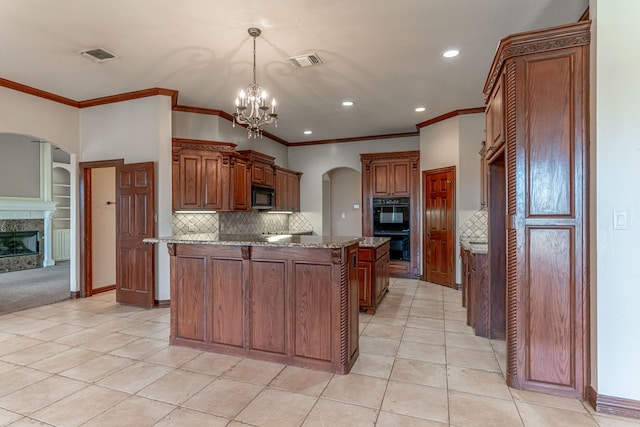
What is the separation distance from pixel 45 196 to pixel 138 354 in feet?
23.1

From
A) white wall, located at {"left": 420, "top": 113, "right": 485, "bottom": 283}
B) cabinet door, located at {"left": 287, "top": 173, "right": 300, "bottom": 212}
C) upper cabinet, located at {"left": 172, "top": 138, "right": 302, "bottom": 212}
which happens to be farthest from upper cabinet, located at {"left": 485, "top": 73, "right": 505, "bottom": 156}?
cabinet door, located at {"left": 287, "top": 173, "right": 300, "bottom": 212}

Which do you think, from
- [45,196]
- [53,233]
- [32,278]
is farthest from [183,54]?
[53,233]

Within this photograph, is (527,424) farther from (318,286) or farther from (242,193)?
(242,193)

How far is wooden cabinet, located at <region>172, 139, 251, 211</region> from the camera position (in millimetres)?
4859

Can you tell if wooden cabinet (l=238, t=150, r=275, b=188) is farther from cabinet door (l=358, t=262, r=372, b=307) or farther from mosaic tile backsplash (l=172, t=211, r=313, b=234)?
cabinet door (l=358, t=262, r=372, b=307)

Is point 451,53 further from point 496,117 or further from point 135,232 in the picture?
point 135,232

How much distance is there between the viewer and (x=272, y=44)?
11.1 feet

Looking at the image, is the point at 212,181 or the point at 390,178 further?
the point at 390,178

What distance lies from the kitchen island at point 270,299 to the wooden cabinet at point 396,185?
378 cm

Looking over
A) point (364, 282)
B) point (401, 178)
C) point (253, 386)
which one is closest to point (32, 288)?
point (253, 386)

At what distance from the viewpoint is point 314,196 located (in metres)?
7.66

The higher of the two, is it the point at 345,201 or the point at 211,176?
the point at 211,176

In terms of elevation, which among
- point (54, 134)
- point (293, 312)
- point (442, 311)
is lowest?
point (442, 311)

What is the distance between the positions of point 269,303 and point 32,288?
5271mm
